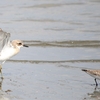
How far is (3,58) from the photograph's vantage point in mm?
9727

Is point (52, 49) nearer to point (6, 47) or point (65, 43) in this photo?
point (65, 43)

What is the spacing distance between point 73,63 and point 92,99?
8.92 ft

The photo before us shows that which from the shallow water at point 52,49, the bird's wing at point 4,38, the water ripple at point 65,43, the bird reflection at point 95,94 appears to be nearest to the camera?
the bird reflection at point 95,94

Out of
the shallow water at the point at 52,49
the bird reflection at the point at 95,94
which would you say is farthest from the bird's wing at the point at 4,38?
the bird reflection at the point at 95,94

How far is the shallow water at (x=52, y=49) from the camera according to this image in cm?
849

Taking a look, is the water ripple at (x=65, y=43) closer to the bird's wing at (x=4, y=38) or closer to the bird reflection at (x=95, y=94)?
the bird's wing at (x=4, y=38)

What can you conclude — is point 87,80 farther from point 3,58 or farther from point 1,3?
point 1,3

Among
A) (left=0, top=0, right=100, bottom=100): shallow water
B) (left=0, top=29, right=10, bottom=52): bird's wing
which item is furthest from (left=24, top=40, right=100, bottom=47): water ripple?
(left=0, top=29, right=10, bottom=52): bird's wing

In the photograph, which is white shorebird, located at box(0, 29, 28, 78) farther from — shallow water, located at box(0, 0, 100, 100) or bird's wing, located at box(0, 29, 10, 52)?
shallow water, located at box(0, 0, 100, 100)

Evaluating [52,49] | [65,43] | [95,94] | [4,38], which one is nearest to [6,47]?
[4,38]

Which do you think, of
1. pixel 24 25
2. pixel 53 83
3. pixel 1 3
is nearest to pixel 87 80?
pixel 53 83

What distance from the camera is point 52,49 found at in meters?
11.9

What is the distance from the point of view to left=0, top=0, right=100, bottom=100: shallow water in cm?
849

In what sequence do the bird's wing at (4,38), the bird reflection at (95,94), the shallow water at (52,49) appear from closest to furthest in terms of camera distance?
the bird reflection at (95,94)
the shallow water at (52,49)
the bird's wing at (4,38)
